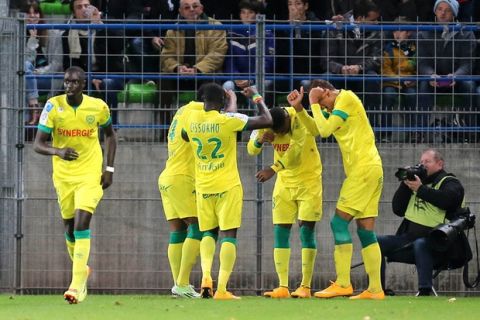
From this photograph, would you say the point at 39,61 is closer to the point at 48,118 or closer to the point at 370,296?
the point at 48,118

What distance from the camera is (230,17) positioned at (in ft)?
68.2

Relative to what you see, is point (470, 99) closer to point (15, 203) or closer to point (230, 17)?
point (230, 17)

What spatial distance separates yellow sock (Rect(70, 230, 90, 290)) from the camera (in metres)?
15.3

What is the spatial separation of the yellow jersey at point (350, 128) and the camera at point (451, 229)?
50.3 inches

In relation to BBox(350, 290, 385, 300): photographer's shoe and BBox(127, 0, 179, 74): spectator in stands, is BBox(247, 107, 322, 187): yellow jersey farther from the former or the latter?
BBox(127, 0, 179, 74): spectator in stands

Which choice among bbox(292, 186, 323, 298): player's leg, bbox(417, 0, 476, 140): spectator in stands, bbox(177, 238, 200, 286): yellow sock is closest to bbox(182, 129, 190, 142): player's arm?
bbox(177, 238, 200, 286): yellow sock

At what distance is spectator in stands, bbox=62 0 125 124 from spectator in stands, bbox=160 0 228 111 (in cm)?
57

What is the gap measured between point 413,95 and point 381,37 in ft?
2.67

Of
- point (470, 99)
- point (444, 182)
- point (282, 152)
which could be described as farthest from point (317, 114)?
point (470, 99)

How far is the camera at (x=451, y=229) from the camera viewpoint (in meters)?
17.0

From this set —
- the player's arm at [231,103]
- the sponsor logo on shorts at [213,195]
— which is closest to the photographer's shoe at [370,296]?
the sponsor logo on shorts at [213,195]

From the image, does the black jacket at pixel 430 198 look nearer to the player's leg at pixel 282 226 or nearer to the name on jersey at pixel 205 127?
the player's leg at pixel 282 226

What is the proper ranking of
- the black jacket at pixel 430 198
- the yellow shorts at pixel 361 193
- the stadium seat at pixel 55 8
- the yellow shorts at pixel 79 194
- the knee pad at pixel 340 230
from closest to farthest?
the yellow shorts at pixel 79 194
the yellow shorts at pixel 361 193
the knee pad at pixel 340 230
the black jacket at pixel 430 198
the stadium seat at pixel 55 8

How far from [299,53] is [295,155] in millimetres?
2571
